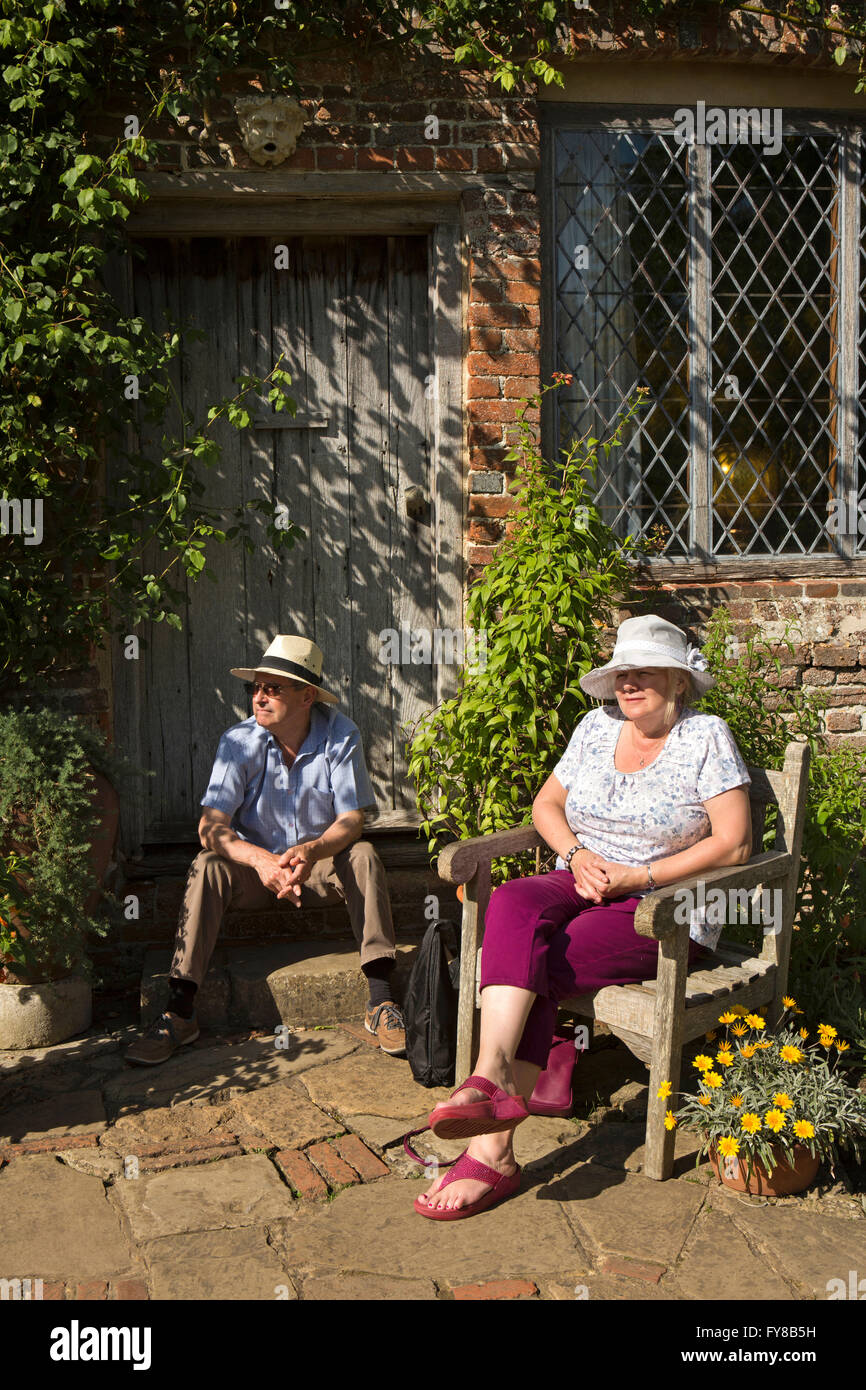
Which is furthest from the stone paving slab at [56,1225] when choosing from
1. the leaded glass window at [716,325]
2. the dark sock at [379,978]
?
the leaded glass window at [716,325]

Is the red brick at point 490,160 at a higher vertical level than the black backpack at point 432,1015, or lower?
higher

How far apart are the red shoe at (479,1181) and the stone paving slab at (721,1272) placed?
48 centimetres

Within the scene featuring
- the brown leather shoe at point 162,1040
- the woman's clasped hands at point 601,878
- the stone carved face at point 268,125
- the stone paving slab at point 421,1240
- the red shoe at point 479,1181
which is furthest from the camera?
the stone carved face at point 268,125

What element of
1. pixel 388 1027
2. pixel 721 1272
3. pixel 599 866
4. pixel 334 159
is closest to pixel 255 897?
pixel 388 1027

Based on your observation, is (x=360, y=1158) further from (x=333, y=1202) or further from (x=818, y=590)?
(x=818, y=590)

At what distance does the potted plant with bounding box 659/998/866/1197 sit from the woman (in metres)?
0.35

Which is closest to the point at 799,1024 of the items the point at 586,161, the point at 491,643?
the point at 491,643

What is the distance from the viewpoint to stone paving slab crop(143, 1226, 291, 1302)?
2.78 m

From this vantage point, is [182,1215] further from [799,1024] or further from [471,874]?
[799,1024]

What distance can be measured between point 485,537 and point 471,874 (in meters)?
1.66

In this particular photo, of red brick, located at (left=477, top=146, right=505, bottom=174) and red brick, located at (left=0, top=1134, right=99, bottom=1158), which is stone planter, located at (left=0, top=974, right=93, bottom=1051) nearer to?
red brick, located at (left=0, top=1134, right=99, bottom=1158)

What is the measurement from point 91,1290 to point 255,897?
171 centimetres

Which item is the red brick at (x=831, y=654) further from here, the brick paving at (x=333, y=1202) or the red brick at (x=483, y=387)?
the brick paving at (x=333, y=1202)

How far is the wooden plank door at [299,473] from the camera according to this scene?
4.96 m
